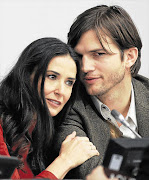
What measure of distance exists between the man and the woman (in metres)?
0.12

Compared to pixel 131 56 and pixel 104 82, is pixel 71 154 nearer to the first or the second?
pixel 104 82

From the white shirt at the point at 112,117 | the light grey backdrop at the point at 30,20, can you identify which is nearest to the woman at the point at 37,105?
the white shirt at the point at 112,117

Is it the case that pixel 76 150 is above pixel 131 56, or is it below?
below

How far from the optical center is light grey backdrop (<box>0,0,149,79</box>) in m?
2.66

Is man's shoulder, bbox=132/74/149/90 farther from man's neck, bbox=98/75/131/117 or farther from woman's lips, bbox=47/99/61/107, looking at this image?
woman's lips, bbox=47/99/61/107

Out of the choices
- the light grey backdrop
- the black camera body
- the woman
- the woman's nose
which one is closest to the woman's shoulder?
the woman

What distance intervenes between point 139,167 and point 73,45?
3.39 feet

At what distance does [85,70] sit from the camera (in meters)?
1.78

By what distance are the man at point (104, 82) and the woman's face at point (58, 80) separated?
14 cm

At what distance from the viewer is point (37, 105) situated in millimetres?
1586

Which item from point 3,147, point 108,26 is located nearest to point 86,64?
point 108,26

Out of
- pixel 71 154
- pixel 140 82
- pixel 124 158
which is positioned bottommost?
pixel 71 154

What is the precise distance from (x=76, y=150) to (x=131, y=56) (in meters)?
0.67

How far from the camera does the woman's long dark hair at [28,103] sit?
60.9 inches
